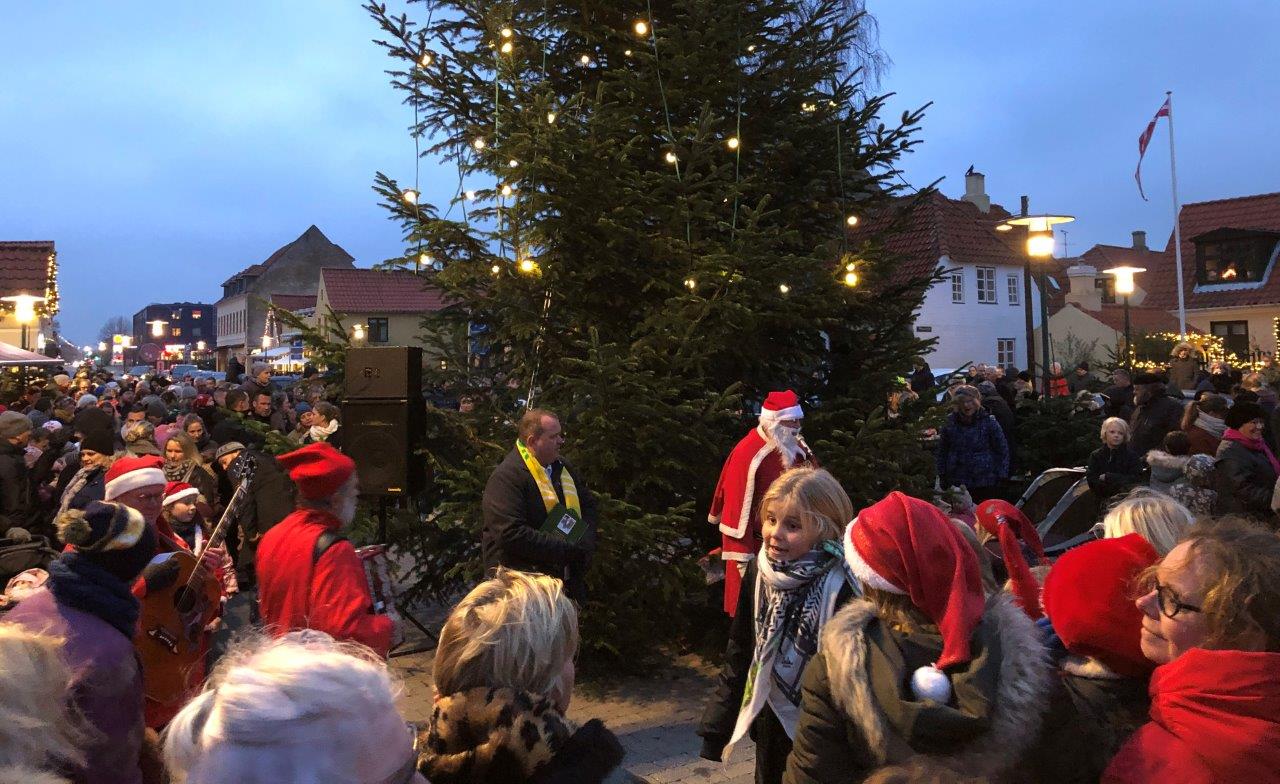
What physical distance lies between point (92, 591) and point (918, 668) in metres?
2.37

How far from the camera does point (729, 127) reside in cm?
785

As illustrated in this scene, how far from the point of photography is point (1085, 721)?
2.26 meters

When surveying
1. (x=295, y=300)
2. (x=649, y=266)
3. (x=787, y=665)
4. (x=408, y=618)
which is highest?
(x=295, y=300)

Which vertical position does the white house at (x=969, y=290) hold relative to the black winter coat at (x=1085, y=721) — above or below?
above

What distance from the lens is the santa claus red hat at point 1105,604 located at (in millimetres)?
2332

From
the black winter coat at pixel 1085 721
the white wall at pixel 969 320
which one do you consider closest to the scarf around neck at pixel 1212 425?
the black winter coat at pixel 1085 721

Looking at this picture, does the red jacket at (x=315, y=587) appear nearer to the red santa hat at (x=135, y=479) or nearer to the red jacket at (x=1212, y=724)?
the red santa hat at (x=135, y=479)

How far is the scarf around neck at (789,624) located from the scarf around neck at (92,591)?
214 centimetres

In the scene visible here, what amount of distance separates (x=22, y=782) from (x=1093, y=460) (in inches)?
344

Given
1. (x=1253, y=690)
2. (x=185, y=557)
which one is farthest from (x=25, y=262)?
(x=1253, y=690)

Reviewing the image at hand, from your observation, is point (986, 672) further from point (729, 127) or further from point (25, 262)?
point (25, 262)

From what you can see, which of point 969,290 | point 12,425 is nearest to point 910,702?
point 12,425

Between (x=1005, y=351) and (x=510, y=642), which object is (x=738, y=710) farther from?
(x=1005, y=351)

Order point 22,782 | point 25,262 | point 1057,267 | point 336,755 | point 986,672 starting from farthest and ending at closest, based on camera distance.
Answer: point 1057,267 < point 25,262 < point 986,672 < point 22,782 < point 336,755
